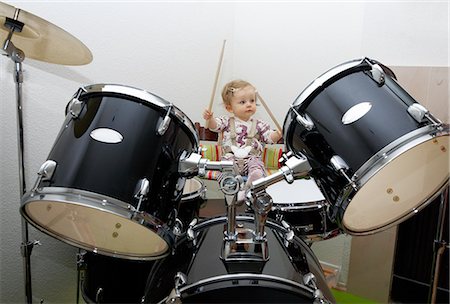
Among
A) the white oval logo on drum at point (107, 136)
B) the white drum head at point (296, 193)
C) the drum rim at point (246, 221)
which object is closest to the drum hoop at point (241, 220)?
the drum rim at point (246, 221)

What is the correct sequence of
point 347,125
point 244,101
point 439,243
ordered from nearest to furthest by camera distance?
point 347,125
point 439,243
point 244,101

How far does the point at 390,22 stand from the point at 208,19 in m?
1.01

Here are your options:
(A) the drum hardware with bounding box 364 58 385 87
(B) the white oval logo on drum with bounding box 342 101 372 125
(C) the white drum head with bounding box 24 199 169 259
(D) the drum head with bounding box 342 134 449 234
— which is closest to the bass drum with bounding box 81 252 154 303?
(C) the white drum head with bounding box 24 199 169 259

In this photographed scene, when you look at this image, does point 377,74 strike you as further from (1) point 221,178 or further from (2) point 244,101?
(2) point 244,101

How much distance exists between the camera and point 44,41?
112 cm

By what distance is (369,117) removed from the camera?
90 centimetres

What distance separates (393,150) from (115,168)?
66cm

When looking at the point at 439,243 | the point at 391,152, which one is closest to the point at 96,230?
the point at 391,152

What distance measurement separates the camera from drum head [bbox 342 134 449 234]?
3.32ft

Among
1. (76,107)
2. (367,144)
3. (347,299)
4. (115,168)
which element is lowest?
(347,299)

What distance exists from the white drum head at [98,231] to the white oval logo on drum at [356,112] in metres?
0.57

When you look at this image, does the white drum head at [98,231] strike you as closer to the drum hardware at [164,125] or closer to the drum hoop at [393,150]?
the drum hardware at [164,125]

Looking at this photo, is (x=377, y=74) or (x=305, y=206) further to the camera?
(x=305, y=206)

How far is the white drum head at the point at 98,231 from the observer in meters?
0.99
